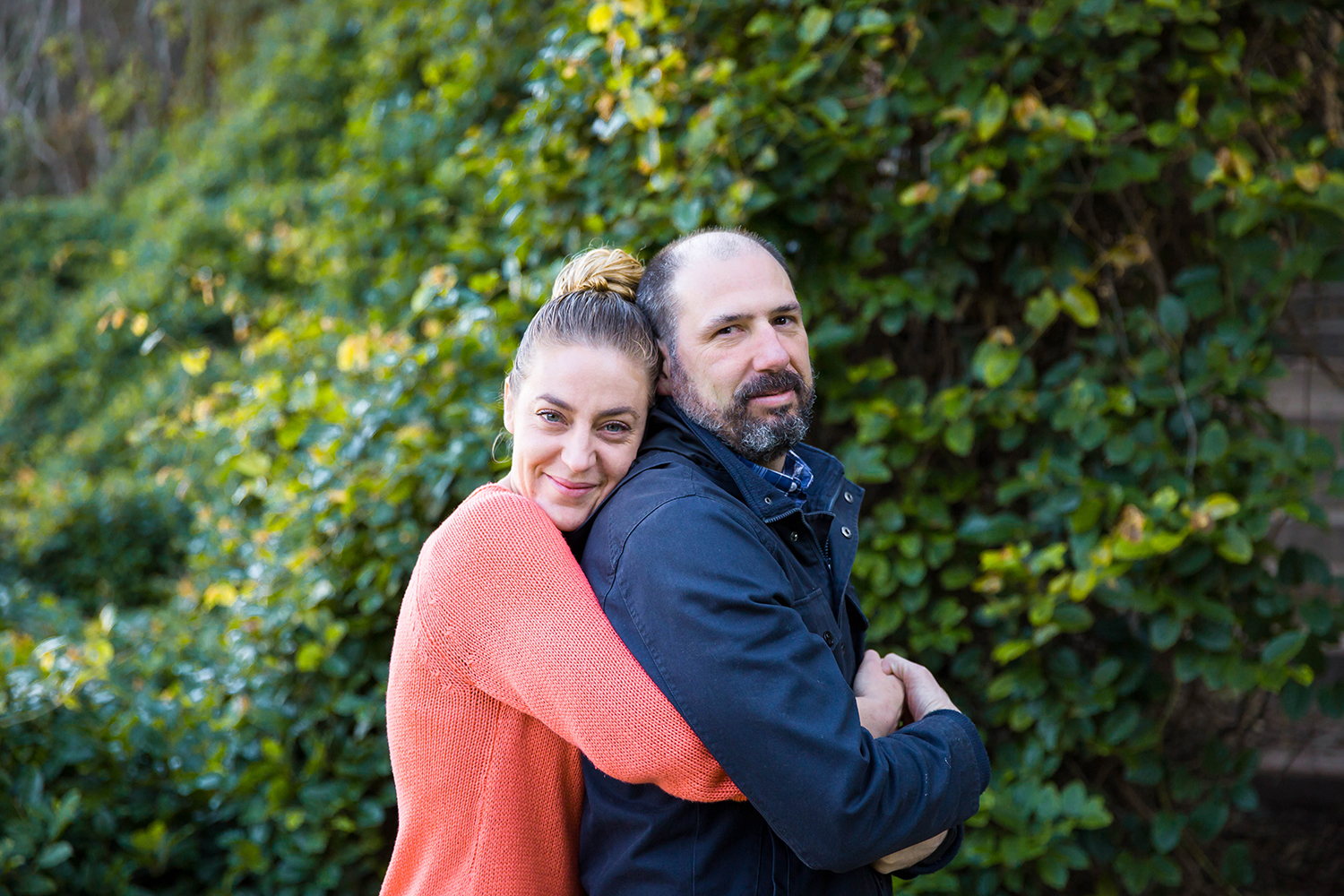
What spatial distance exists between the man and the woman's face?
55 millimetres

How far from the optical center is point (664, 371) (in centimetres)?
175

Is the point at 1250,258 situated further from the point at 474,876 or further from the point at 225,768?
the point at 225,768

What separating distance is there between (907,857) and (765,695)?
44 centimetres

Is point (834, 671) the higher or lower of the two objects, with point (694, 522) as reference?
lower

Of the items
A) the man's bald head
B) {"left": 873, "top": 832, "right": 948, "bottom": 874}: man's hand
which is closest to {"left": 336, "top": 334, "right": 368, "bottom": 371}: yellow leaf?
the man's bald head

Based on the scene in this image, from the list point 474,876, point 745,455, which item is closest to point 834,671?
point 745,455

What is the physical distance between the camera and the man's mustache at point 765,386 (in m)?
1.70

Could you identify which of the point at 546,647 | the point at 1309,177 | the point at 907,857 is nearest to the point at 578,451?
the point at 546,647

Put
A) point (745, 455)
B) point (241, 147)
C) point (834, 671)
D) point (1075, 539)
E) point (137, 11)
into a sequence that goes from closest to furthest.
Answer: point (834, 671), point (745, 455), point (1075, 539), point (241, 147), point (137, 11)

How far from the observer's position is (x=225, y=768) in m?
2.84

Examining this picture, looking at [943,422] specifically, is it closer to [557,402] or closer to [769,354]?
[769,354]

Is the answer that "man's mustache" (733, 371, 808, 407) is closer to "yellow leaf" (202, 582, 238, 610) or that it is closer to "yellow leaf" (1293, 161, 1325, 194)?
"yellow leaf" (1293, 161, 1325, 194)

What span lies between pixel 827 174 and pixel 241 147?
711 cm

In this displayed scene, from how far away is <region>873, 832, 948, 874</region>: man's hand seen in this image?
5.00 feet
